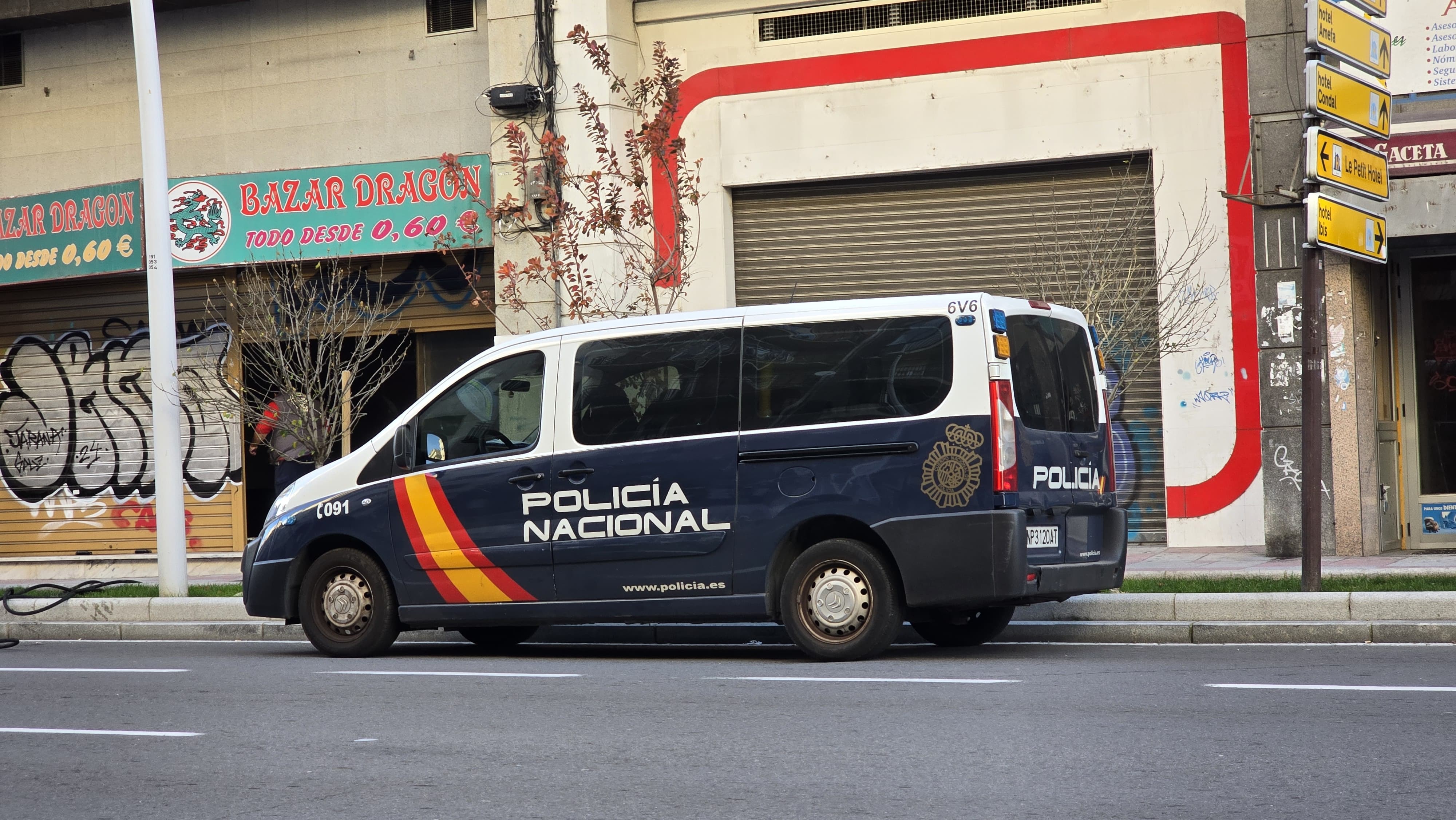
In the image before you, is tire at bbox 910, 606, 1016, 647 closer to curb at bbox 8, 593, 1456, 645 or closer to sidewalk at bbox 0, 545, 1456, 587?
curb at bbox 8, 593, 1456, 645

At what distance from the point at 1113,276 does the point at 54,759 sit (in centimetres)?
988

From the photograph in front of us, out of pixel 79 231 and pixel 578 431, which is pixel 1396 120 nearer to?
pixel 578 431

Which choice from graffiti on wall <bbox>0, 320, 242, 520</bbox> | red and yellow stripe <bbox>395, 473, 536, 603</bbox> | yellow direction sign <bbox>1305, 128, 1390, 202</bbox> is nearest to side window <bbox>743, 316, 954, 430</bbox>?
red and yellow stripe <bbox>395, 473, 536, 603</bbox>

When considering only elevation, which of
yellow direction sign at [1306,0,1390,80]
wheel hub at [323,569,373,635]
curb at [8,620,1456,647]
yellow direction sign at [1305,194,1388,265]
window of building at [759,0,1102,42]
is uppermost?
window of building at [759,0,1102,42]

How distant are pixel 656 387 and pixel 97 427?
40.6 ft

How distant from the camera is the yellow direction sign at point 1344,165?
10.4 metres

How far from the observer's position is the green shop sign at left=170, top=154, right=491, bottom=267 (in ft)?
54.5

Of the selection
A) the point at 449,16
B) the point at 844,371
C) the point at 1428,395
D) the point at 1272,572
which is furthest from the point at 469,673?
the point at 449,16

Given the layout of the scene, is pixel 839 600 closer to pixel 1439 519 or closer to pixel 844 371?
pixel 844 371

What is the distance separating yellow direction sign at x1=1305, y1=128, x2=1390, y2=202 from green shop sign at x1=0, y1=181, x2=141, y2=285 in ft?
40.7

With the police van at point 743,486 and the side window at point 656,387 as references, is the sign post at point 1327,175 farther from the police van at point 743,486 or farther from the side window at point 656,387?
the side window at point 656,387

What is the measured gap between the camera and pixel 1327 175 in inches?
415

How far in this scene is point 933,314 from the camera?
8719 millimetres

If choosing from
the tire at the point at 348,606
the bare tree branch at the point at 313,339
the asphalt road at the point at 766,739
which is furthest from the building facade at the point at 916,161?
the tire at the point at 348,606
